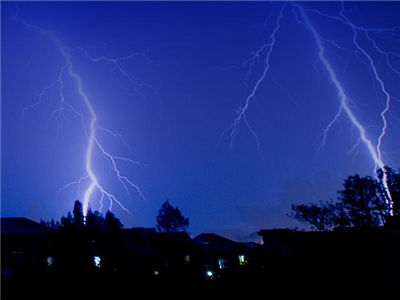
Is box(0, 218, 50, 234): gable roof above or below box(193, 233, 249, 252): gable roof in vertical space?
above

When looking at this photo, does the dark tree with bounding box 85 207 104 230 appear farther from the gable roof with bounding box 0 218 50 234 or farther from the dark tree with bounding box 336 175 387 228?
the dark tree with bounding box 336 175 387 228

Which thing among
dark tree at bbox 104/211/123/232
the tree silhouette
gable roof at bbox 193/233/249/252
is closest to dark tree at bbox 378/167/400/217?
the tree silhouette

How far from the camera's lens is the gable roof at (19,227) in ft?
53.9

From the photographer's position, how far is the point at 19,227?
1759cm

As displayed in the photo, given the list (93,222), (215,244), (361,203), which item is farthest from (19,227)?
(361,203)

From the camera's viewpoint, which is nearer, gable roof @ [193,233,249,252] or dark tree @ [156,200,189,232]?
gable roof @ [193,233,249,252]

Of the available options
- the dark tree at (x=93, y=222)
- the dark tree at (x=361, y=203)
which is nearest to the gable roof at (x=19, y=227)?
the dark tree at (x=93, y=222)

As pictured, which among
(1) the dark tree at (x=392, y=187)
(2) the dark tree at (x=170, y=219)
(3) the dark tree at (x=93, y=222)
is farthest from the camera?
(2) the dark tree at (x=170, y=219)

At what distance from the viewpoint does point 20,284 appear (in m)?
7.36

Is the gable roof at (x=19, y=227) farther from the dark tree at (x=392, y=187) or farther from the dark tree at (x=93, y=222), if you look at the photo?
the dark tree at (x=392, y=187)

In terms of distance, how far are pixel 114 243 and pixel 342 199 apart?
84.8ft

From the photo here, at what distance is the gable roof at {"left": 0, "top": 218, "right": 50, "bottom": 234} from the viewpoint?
16.4 m

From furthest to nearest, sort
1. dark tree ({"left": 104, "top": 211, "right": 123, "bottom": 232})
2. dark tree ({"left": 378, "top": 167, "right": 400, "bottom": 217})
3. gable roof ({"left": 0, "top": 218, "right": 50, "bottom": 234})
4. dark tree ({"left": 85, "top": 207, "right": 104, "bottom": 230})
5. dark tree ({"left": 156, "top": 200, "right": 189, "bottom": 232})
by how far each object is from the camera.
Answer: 1. dark tree ({"left": 156, "top": 200, "right": 189, "bottom": 232})
2. dark tree ({"left": 378, "top": 167, "right": 400, "bottom": 217})
3. gable roof ({"left": 0, "top": 218, "right": 50, "bottom": 234})
4. dark tree ({"left": 104, "top": 211, "right": 123, "bottom": 232})
5. dark tree ({"left": 85, "top": 207, "right": 104, "bottom": 230})

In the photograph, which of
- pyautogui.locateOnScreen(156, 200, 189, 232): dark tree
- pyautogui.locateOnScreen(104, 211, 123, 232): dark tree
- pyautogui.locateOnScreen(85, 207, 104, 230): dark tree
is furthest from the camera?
pyautogui.locateOnScreen(156, 200, 189, 232): dark tree
